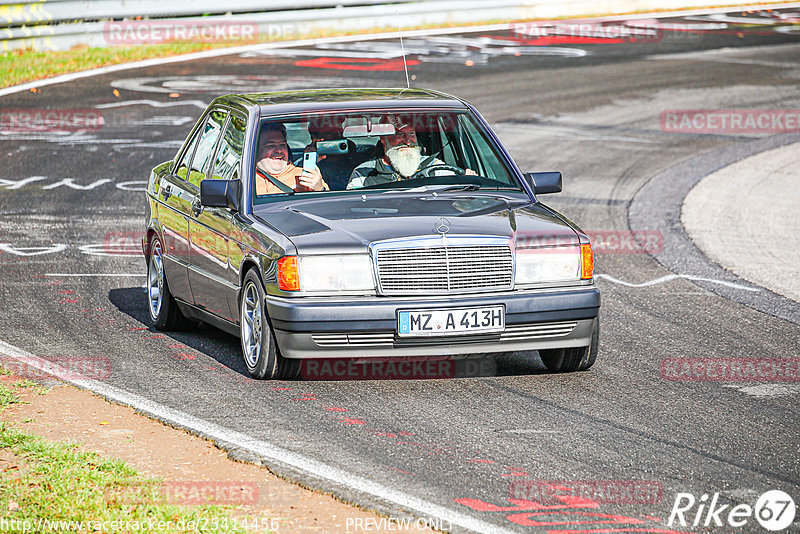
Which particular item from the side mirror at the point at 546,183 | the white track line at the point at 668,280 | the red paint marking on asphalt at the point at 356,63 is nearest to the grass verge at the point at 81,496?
the side mirror at the point at 546,183

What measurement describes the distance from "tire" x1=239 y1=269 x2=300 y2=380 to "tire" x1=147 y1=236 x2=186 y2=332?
1442mm

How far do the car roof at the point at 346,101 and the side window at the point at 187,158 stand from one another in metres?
0.62

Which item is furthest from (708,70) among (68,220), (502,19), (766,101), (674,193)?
(68,220)

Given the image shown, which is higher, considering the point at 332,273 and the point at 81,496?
the point at 332,273

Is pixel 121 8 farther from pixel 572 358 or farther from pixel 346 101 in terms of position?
pixel 572 358

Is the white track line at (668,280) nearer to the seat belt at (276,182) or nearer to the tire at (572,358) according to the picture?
the tire at (572,358)

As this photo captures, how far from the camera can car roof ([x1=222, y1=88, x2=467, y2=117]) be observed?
8.74 m

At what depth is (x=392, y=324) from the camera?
291 inches

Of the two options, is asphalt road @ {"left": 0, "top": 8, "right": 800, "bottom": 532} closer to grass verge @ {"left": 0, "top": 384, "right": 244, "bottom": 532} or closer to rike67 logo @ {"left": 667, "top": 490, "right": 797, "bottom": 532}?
rike67 logo @ {"left": 667, "top": 490, "right": 797, "bottom": 532}

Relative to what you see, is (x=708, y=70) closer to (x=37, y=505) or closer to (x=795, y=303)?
(x=795, y=303)

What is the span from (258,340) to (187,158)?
2375mm

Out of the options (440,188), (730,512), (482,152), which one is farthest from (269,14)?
(730,512)

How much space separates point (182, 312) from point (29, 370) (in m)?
1.63

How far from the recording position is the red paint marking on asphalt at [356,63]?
24.2 m
